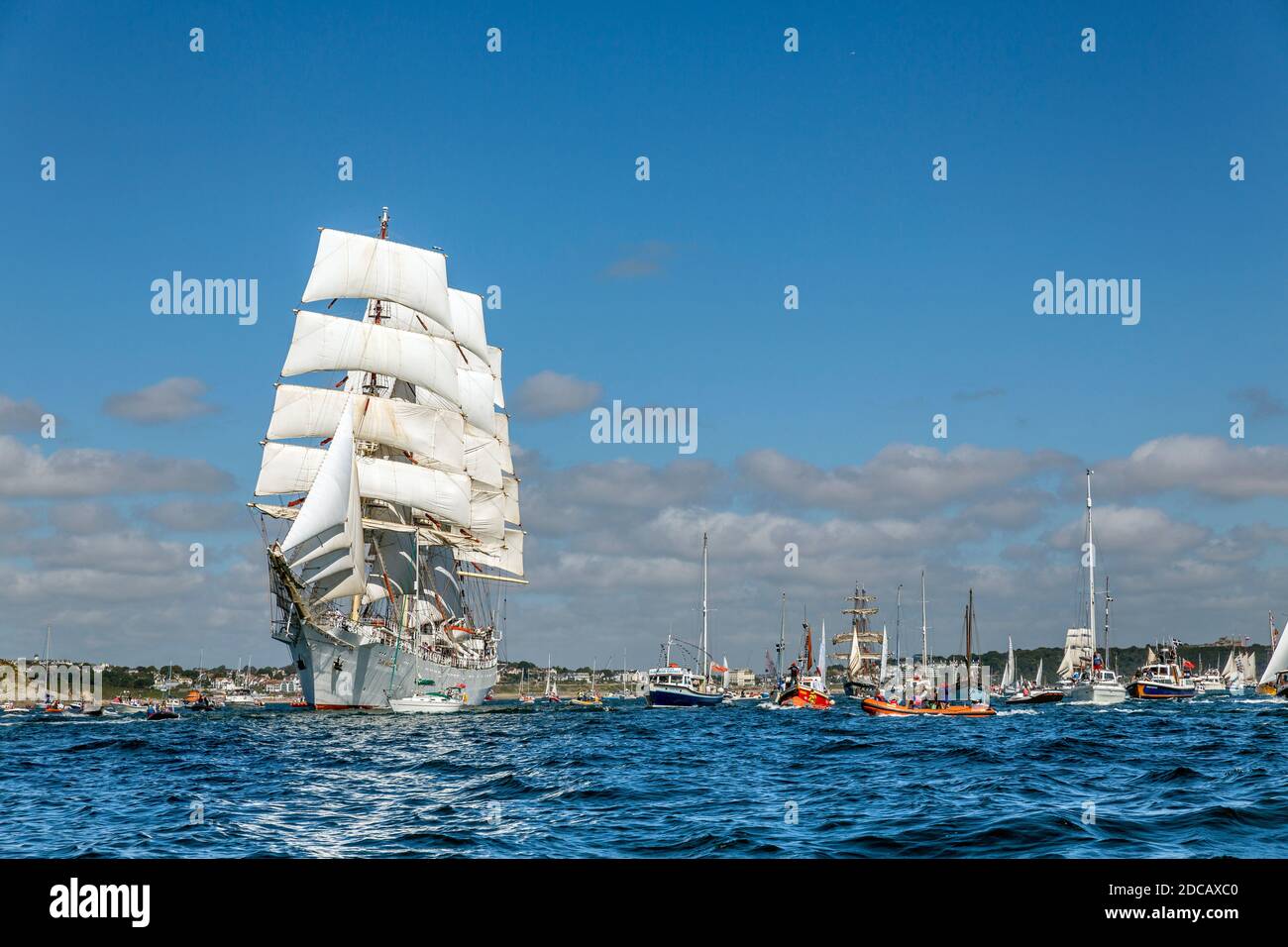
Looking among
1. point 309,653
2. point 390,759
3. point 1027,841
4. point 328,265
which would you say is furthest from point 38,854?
point 328,265

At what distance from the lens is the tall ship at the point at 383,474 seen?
3467 inches

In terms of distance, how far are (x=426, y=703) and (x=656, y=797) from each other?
64588 millimetres

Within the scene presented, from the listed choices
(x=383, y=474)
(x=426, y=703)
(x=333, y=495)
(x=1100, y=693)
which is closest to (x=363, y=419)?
(x=383, y=474)

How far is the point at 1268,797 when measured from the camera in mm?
23938

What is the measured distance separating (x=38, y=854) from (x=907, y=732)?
45471 millimetres

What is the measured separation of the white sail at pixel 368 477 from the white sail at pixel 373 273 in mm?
14056

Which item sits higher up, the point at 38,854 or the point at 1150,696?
the point at 38,854

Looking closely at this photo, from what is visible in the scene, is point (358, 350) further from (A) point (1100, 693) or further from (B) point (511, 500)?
(A) point (1100, 693)

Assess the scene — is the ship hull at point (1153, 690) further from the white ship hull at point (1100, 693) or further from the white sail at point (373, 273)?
the white sail at point (373, 273)

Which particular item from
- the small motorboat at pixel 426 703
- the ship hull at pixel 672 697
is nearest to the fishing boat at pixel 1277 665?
the ship hull at pixel 672 697

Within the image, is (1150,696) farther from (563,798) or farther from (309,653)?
(563,798)

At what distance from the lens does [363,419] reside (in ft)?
330

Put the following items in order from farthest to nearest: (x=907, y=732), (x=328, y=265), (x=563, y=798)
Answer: (x=328, y=265)
(x=907, y=732)
(x=563, y=798)
